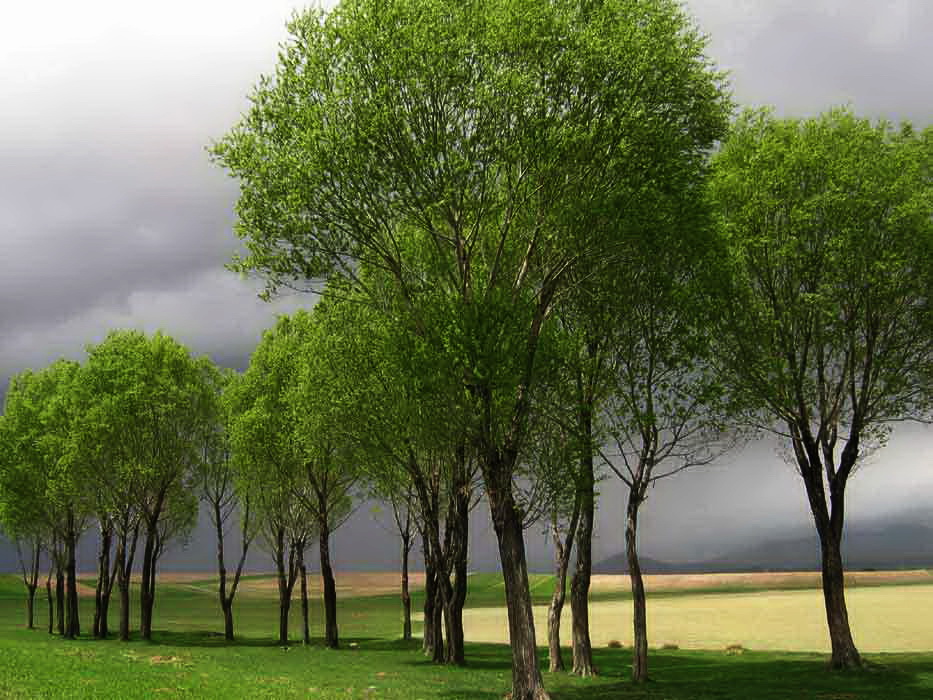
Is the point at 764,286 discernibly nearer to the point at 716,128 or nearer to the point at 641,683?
the point at 716,128

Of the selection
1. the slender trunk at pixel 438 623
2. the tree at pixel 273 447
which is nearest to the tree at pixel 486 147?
the slender trunk at pixel 438 623

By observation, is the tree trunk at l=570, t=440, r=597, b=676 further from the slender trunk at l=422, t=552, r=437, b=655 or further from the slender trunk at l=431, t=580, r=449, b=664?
the slender trunk at l=422, t=552, r=437, b=655

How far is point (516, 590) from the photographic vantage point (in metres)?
32.1

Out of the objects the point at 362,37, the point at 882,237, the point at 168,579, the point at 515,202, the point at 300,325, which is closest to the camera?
the point at 362,37

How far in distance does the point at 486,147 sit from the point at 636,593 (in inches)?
893

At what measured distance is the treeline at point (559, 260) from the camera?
30.5m

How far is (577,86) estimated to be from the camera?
30891 mm

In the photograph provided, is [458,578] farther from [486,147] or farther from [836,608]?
[486,147]

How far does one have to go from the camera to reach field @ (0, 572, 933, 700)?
33000 mm

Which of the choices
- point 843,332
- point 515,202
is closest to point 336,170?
point 515,202

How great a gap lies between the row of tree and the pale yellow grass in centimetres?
2307

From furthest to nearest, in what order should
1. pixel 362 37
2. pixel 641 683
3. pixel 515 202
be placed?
1. pixel 641 683
2. pixel 515 202
3. pixel 362 37

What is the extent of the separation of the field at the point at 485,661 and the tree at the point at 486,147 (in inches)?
407

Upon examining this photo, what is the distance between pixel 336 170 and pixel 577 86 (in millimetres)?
9572
